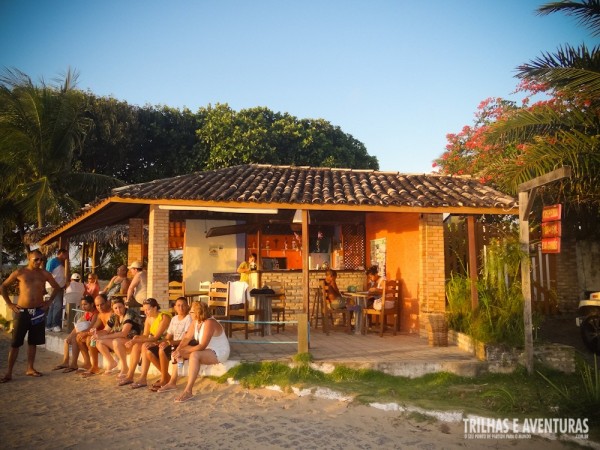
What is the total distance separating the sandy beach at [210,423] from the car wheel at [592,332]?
4540mm

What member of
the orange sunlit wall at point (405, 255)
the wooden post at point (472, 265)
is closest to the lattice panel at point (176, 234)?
the orange sunlit wall at point (405, 255)

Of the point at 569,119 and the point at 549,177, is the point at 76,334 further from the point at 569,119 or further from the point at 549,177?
the point at 569,119

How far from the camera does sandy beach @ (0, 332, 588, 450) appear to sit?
4.88m

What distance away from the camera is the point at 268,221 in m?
12.5

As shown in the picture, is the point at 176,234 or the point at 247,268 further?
the point at 176,234

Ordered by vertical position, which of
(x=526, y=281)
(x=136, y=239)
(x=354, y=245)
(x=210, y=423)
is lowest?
(x=210, y=423)

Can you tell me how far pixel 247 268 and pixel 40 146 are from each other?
861cm

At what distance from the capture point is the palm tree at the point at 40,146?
1437 cm

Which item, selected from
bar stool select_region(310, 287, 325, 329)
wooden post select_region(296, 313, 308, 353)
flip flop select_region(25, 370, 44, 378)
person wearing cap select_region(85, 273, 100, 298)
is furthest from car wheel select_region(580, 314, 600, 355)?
person wearing cap select_region(85, 273, 100, 298)

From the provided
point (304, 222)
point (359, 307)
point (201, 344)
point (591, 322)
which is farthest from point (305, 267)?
point (591, 322)

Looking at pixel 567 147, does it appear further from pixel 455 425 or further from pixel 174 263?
pixel 174 263

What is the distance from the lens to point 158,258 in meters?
9.20

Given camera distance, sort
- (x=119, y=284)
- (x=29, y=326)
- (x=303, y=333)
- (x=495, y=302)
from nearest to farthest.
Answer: (x=303, y=333), (x=29, y=326), (x=495, y=302), (x=119, y=284)

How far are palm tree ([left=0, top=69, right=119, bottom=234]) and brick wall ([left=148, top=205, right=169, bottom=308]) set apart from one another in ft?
22.2
